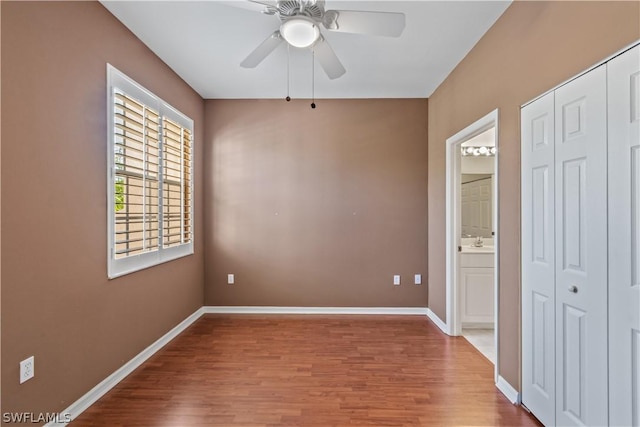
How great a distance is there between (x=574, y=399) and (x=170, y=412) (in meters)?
2.42

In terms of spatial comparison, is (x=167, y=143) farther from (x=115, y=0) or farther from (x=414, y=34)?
(x=414, y=34)

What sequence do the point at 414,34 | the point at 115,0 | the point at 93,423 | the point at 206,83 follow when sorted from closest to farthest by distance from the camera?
Answer: 1. the point at 93,423
2. the point at 115,0
3. the point at 414,34
4. the point at 206,83

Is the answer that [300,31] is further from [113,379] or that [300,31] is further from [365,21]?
[113,379]

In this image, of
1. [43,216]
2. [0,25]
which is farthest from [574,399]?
[0,25]

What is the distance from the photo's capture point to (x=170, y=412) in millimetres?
2164

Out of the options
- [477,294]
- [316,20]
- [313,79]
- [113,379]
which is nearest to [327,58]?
[316,20]

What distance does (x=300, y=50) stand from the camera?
2934 millimetres

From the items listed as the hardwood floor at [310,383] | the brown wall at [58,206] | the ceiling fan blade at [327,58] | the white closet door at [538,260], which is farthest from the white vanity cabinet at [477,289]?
the brown wall at [58,206]

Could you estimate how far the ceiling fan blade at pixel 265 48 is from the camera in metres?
2.03

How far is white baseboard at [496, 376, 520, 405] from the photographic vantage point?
88.7 inches

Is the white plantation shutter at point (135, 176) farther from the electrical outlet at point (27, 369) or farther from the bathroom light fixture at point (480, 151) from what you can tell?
the bathroom light fixture at point (480, 151)

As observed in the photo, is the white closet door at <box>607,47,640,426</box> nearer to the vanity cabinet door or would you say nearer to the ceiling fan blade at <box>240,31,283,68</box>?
the ceiling fan blade at <box>240,31,283,68</box>

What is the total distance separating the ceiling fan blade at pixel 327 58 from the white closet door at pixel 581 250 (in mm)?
1347

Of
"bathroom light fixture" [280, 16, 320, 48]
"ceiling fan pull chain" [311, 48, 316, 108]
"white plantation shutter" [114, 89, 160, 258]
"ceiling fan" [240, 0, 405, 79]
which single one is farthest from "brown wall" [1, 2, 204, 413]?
"ceiling fan pull chain" [311, 48, 316, 108]
